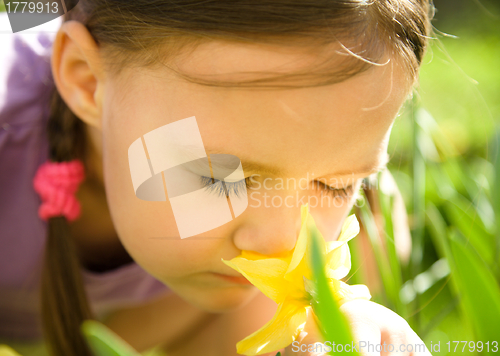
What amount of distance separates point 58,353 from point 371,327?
0.69 meters

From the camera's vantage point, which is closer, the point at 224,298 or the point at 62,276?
the point at 224,298

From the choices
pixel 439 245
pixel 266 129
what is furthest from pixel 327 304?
pixel 439 245

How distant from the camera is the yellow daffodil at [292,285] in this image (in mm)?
290

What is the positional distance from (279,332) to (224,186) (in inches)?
6.9

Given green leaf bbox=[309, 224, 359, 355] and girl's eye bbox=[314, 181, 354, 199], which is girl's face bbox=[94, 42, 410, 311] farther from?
green leaf bbox=[309, 224, 359, 355]

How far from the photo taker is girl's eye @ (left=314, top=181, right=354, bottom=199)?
429 millimetres

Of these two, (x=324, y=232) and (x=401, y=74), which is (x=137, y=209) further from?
(x=401, y=74)

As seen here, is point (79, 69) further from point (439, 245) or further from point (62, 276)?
point (439, 245)

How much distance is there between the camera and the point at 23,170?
797mm

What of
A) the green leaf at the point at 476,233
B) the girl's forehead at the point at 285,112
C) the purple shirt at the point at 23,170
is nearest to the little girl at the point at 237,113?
the girl's forehead at the point at 285,112

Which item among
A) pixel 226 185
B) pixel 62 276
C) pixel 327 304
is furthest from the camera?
pixel 62 276

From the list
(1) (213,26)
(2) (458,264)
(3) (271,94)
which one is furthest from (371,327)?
(1) (213,26)

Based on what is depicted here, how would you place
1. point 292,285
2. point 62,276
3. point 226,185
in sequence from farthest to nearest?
point 62,276
point 226,185
point 292,285

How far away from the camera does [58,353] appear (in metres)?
0.71
